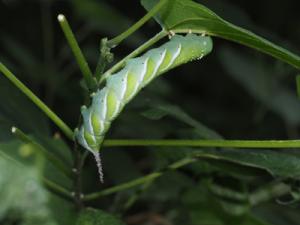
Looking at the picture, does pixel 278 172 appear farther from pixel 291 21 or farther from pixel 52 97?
pixel 291 21

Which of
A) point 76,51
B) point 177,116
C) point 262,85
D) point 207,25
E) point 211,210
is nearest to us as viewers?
point 76,51

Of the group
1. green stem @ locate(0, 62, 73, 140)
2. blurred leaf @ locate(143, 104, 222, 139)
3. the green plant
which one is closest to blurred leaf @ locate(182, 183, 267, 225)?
the green plant

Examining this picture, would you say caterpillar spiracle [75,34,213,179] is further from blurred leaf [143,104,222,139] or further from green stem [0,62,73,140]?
blurred leaf [143,104,222,139]

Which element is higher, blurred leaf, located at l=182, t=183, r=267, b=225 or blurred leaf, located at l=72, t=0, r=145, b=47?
blurred leaf, located at l=72, t=0, r=145, b=47

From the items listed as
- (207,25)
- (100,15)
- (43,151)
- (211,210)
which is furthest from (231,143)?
(100,15)

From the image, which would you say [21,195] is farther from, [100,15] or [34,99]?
[100,15]

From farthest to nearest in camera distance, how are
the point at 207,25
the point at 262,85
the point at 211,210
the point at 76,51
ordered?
the point at 262,85 → the point at 211,210 → the point at 207,25 → the point at 76,51

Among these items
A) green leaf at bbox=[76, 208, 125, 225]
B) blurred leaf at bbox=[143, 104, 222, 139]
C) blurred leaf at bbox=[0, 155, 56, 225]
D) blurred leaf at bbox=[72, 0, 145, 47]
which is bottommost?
blurred leaf at bbox=[72, 0, 145, 47]
